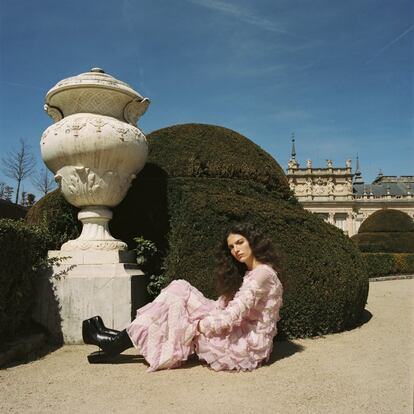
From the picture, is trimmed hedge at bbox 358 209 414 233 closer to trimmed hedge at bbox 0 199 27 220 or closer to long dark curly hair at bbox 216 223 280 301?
trimmed hedge at bbox 0 199 27 220

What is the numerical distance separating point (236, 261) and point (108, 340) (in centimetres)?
119

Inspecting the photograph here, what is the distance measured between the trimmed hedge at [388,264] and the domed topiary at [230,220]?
31.8 ft

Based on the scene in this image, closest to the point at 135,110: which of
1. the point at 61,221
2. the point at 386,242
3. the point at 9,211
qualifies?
the point at 61,221

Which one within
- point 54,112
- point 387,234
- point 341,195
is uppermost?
point 341,195

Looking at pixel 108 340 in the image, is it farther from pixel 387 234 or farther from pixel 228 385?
pixel 387 234

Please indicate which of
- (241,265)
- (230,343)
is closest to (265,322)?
(230,343)

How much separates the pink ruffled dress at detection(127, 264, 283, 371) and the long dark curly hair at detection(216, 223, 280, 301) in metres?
0.13

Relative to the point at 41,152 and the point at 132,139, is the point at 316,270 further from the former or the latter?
the point at 41,152

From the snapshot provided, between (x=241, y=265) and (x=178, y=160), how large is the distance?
2225mm

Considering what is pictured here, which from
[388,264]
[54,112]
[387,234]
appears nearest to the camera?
[54,112]

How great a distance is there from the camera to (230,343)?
9.57 feet

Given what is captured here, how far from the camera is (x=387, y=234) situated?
19.6 m

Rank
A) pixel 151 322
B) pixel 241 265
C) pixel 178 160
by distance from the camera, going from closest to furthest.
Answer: pixel 151 322
pixel 241 265
pixel 178 160

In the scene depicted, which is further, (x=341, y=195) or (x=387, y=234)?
(x=341, y=195)
